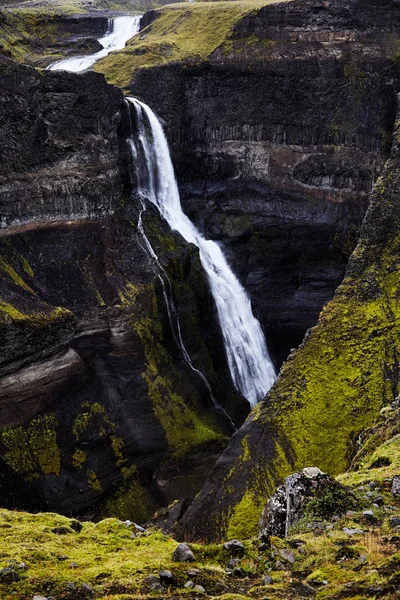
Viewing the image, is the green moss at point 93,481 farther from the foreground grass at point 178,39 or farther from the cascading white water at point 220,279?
Answer: the foreground grass at point 178,39

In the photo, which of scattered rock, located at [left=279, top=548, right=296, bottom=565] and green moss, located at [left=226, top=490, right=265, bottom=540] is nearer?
scattered rock, located at [left=279, top=548, right=296, bottom=565]

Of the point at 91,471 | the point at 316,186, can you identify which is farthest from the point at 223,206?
the point at 91,471

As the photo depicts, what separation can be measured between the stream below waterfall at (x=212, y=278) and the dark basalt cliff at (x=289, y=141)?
1789 millimetres

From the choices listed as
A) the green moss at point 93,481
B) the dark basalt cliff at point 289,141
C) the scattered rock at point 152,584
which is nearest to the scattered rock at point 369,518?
the scattered rock at point 152,584

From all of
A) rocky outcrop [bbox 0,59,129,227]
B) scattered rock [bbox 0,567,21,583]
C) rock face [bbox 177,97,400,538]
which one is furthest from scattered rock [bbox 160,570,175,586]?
rocky outcrop [bbox 0,59,129,227]

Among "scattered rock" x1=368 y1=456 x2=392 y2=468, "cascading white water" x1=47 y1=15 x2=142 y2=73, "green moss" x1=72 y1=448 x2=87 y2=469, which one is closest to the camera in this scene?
"scattered rock" x1=368 y1=456 x2=392 y2=468

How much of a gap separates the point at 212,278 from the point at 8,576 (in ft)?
87.6

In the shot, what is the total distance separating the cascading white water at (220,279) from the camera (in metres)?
31.6

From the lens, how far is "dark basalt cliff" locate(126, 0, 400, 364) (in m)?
37.3

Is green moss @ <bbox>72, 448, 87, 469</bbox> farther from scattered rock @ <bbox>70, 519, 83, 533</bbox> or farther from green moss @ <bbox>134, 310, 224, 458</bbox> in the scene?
scattered rock @ <bbox>70, 519, 83, 533</bbox>

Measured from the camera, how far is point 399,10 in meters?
39.4

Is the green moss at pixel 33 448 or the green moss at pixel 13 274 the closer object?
the green moss at pixel 33 448

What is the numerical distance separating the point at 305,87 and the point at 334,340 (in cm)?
2252

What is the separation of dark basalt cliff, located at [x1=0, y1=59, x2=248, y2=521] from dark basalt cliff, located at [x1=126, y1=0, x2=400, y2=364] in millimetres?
7107
